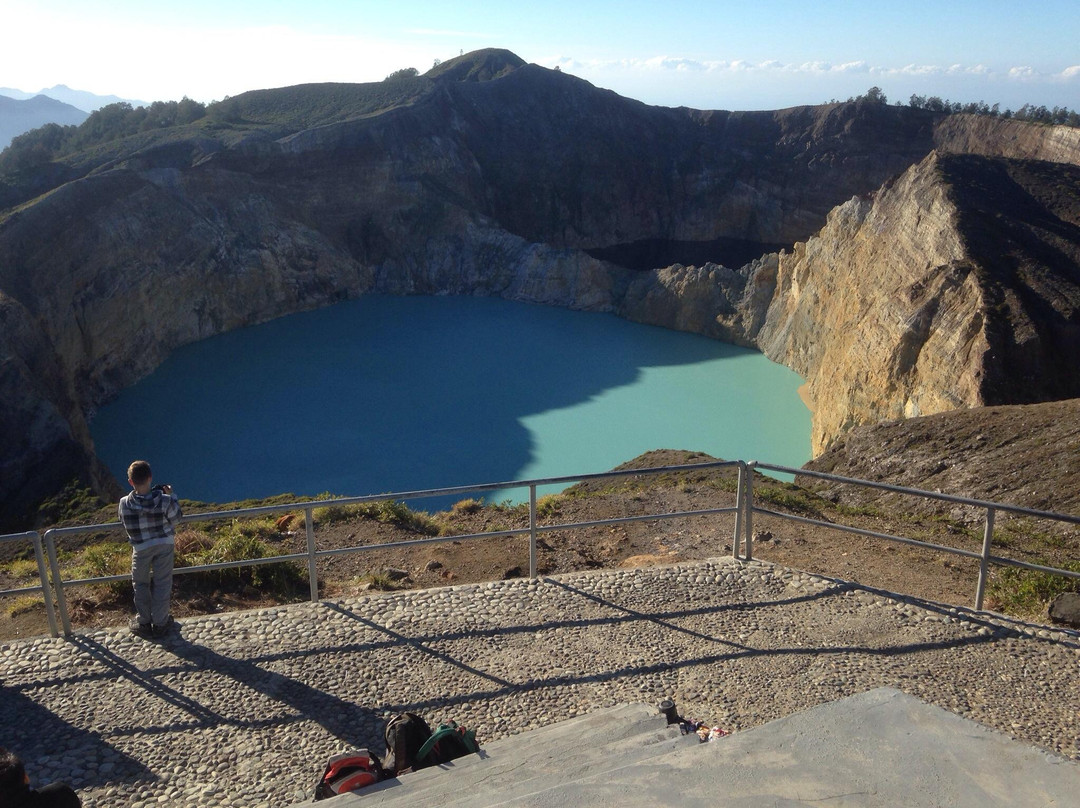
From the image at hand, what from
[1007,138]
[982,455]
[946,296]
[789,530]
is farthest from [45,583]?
[1007,138]

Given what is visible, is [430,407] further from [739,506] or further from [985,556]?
[985,556]

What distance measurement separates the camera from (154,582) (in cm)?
591

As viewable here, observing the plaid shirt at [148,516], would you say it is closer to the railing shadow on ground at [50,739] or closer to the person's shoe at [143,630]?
the person's shoe at [143,630]

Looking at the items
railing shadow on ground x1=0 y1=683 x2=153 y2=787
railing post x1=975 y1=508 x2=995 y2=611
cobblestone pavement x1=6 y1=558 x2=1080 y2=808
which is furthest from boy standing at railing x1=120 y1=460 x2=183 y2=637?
railing post x1=975 y1=508 x2=995 y2=611

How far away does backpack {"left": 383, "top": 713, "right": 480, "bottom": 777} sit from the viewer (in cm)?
415

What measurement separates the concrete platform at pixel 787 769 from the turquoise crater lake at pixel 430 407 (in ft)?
51.2

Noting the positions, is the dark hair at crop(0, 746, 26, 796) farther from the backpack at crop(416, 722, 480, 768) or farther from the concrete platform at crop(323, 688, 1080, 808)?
the backpack at crop(416, 722, 480, 768)

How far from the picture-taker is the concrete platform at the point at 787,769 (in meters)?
3.27

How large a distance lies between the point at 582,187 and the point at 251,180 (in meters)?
17.9

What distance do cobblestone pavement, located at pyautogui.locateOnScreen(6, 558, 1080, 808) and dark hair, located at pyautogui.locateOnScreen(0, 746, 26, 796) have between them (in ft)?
3.99

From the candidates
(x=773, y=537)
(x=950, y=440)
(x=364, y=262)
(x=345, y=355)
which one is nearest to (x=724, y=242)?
(x=364, y=262)

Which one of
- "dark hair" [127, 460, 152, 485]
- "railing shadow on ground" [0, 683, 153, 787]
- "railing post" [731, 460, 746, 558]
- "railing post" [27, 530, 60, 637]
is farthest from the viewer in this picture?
"railing post" [731, 460, 746, 558]

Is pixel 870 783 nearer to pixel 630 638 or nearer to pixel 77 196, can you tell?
pixel 630 638

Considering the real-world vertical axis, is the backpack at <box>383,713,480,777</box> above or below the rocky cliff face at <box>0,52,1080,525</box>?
below
